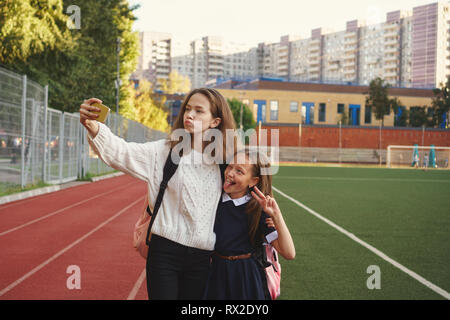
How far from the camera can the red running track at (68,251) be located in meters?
5.54

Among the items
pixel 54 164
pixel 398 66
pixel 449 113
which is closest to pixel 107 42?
pixel 54 164

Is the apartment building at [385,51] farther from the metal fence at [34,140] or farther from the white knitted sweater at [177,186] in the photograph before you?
the white knitted sweater at [177,186]

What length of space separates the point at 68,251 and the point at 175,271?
523 cm

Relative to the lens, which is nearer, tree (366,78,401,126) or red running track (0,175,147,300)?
red running track (0,175,147,300)

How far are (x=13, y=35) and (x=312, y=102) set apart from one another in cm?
6460

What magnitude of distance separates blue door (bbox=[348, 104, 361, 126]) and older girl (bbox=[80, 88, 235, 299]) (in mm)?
80728

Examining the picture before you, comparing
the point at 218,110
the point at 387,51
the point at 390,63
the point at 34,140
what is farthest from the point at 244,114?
the point at 387,51

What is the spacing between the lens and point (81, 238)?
28.3 feet

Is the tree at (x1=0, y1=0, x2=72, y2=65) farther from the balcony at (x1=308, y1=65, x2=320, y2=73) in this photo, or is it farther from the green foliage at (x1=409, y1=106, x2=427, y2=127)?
the balcony at (x1=308, y1=65, x2=320, y2=73)

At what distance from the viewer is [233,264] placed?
273 cm

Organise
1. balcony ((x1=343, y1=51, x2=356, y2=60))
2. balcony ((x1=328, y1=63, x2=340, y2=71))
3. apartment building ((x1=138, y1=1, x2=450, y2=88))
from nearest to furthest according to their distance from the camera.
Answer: apartment building ((x1=138, y1=1, x2=450, y2=88)), balcony ((x1=343, y1=51, x2=356, y2=60)), balcony ((x1=328, y1=63, x2=340, y2=71))

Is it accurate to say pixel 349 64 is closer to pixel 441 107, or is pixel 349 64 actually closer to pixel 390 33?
pixel 390 33

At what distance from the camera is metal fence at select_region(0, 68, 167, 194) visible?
45.2 feet

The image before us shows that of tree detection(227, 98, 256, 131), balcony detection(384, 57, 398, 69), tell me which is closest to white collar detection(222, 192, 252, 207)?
tree detection(227, 98, 256, 131)
